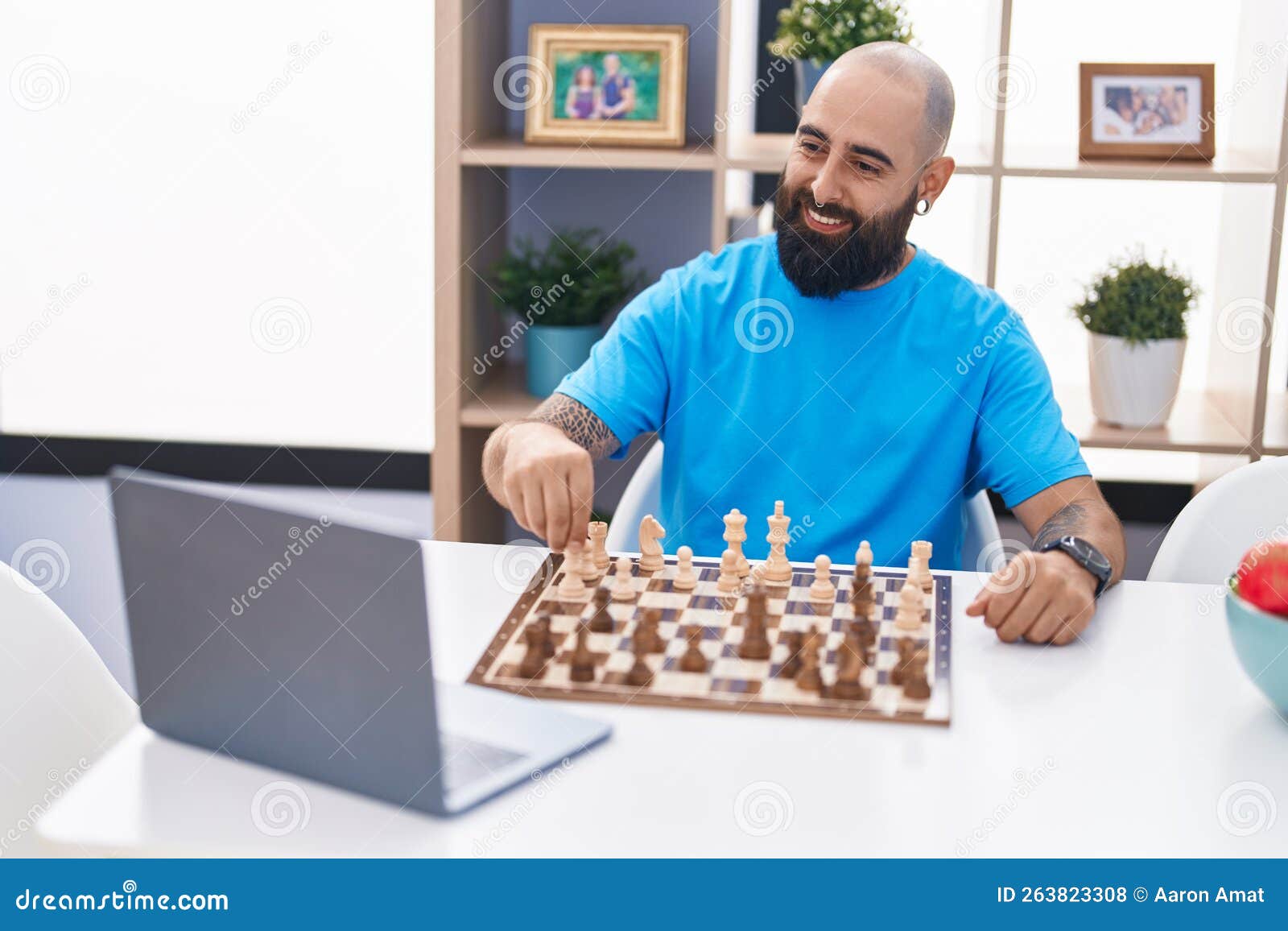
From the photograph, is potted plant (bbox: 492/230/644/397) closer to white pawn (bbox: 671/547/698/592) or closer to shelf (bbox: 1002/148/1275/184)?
shelf (bbox: 1002/148/1275/184)

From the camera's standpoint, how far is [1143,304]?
8.47ft

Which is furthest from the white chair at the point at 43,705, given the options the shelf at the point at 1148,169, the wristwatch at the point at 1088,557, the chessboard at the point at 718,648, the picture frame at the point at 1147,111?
the picture frame at the point at 1147,111

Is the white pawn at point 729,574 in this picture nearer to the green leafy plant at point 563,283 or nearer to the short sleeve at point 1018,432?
the short sleeve at point 1018,432

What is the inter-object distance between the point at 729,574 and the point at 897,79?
836mm

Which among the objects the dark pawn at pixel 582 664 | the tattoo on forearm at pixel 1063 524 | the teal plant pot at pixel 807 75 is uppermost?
the teal plant pot at pixel 807 75

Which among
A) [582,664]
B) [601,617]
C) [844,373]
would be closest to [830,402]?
[844,373]

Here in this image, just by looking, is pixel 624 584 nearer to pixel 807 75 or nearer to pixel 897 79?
pixel 897 79

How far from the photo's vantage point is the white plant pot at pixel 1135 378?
2588mm

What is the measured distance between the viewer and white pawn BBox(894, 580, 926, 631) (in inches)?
58.0

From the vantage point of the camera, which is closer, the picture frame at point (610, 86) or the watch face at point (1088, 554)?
the watch face at point (1088, 554)

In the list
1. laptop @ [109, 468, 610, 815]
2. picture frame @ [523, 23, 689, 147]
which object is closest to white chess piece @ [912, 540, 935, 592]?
laptop @ [109, 468, 610, 815]

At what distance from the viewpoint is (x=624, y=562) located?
1.57m

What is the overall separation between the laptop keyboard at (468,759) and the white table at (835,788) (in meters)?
0.04
